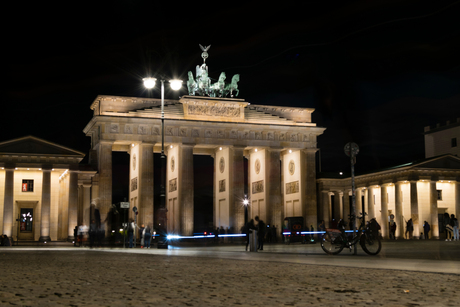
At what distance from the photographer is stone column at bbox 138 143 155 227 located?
56906mm

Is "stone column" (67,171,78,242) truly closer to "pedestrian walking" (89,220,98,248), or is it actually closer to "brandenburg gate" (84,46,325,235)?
"brandenburg gate" (84,46,325,235)

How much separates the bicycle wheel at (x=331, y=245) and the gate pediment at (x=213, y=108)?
1606 inches

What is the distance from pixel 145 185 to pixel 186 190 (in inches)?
171

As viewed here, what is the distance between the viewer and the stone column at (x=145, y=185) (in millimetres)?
56906

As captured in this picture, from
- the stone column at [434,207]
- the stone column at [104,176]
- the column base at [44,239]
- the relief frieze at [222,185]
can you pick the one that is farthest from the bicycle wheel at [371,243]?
the relief frieze at [222,185]

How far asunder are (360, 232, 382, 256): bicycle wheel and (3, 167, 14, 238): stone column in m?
35.0

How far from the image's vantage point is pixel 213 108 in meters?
62.4

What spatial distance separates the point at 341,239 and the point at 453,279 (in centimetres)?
1101

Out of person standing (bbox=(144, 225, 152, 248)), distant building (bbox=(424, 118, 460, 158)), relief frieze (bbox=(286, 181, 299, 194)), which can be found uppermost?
distant building (bbox=(424, 118, 460, 158))

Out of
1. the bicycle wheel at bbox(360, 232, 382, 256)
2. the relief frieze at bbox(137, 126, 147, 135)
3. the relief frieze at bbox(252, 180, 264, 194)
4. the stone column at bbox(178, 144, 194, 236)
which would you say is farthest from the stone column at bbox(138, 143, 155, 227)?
the bicycle wheel at bbox(360, 232, 382, 256)

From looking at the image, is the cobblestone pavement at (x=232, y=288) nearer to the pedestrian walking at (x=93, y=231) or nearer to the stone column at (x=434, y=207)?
the pedestrian walking at (x=93, y=231)

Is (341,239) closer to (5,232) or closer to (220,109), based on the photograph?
(5,232)

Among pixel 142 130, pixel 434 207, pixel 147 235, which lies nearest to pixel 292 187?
pixel 434 207

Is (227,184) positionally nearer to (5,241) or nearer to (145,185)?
(145,185)
